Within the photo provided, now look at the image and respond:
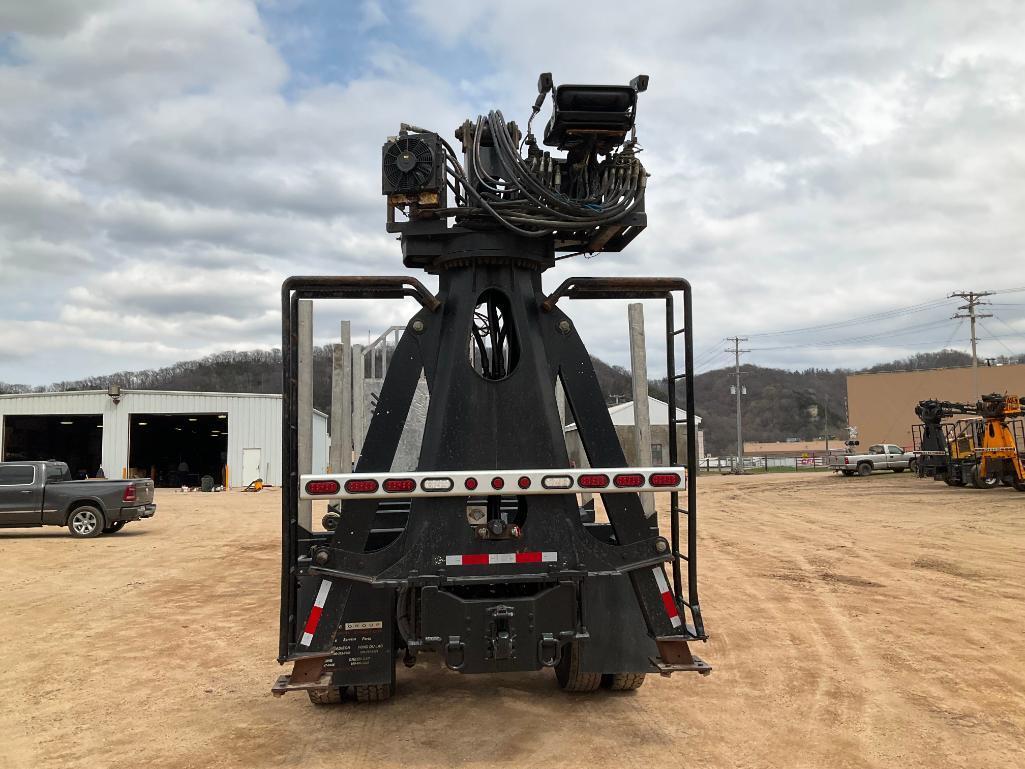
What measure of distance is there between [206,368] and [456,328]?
9533 centimetres

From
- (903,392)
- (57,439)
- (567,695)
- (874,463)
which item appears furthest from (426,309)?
(903,392)

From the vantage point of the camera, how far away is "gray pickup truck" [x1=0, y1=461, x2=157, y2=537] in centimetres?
1825

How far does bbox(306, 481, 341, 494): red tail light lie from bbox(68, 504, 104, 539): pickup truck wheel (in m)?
16.6

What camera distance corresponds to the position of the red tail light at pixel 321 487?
457cm

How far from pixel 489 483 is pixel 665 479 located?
1.10 m

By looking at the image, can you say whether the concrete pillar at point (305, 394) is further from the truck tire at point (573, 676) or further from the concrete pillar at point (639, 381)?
the concrete pillar at point (639, 381)

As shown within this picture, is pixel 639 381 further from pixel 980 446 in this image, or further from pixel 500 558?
pixel 980 446

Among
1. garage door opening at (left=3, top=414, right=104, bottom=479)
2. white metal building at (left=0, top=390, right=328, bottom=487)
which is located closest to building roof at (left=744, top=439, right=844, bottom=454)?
white metal building at (left=0, top=390, right=328, bottom=487)

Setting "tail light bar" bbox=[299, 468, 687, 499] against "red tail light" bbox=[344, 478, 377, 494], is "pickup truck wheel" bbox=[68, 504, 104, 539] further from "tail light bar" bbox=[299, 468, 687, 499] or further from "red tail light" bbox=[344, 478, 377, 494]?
"red tail light" bbox=[344, 478, 377, 494]

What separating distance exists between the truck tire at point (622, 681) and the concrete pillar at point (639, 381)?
4.30 ft

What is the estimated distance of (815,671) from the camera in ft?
22.8

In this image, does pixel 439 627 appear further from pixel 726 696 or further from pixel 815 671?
pixel 815 671

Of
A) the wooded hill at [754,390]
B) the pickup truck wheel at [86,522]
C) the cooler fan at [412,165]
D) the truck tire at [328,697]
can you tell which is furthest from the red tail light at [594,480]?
the wooded hill at [754,390]

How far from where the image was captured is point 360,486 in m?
4.64
